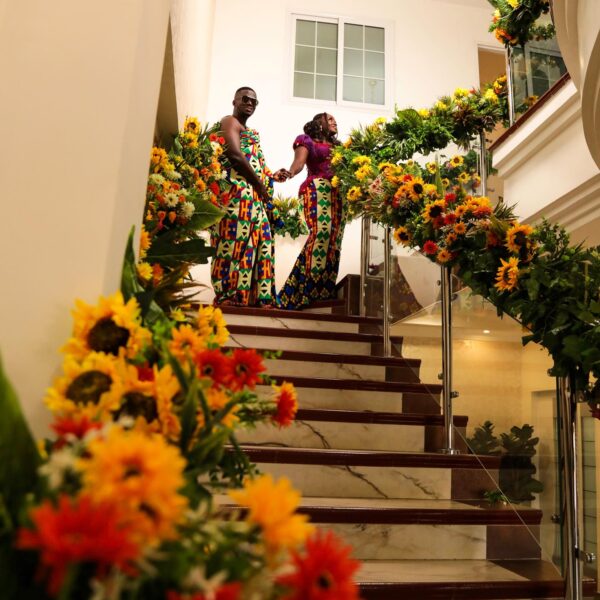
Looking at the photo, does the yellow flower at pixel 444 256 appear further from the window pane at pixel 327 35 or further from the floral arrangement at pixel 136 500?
the window pane at pixel 327 35

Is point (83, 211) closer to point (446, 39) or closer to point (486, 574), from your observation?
point (486, 574)

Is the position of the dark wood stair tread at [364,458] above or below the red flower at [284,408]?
below

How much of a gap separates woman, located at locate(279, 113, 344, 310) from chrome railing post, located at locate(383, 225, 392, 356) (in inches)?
41.5

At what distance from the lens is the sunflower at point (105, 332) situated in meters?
1.09

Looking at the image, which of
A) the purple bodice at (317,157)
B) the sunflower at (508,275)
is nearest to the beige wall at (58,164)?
the sunflower at (508,275)

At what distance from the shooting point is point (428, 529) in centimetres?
277

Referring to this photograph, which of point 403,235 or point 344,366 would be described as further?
point 344,366

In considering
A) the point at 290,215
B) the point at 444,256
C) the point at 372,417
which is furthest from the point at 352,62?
the point at 372,417

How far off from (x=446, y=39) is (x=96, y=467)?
395 inches

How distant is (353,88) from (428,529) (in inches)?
299

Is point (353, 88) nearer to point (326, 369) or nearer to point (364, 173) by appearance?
point (364, 173)

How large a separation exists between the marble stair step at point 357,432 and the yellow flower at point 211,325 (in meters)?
1.97

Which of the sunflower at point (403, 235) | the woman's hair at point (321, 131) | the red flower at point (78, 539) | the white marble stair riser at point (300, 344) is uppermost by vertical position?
the woman's hair at point (321, 131)

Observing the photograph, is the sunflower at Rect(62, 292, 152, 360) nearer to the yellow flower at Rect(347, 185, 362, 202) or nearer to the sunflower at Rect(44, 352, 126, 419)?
the sunflower at Rect(44, 352, 126, 419)
